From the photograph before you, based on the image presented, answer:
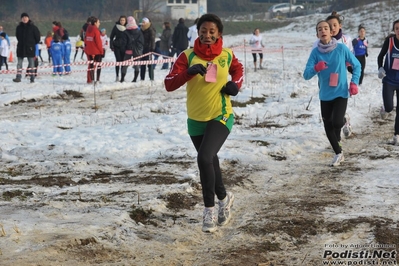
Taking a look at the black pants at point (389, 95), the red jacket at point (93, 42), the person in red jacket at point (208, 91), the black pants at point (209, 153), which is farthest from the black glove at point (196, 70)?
the red jacket at point (93, 42)

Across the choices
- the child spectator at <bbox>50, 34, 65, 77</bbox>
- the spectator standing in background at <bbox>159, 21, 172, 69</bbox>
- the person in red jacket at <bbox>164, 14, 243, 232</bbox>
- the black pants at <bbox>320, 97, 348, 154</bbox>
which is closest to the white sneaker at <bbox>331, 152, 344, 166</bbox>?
the black pants at <bbox>320, 97, 348, 154</bbox>

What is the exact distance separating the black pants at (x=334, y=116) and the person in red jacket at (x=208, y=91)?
2879 mm

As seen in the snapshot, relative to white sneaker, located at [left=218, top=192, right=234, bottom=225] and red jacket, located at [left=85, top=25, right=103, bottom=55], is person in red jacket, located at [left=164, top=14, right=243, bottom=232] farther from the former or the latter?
red jacket, located at [left=85, top=25, right=103, bottom=55]

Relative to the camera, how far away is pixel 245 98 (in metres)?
14.4

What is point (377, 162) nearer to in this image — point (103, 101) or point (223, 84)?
point (223, 84)

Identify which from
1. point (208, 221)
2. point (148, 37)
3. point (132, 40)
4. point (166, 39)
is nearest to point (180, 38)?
point (166, 39)

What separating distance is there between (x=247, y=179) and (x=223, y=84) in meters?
2.30

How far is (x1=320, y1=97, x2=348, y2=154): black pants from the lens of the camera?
796 cm

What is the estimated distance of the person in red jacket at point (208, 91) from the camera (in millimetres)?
5242

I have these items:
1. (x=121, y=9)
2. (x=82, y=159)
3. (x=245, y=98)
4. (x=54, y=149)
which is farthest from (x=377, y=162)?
(x=121, y=9)

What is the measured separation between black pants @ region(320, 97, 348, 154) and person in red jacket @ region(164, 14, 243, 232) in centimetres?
288

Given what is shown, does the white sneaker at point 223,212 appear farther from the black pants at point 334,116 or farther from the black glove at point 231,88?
the black pants at point 334,116

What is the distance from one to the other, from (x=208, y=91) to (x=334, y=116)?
3144mm

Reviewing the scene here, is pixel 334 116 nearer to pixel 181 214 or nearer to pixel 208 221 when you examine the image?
pixel 181 214
